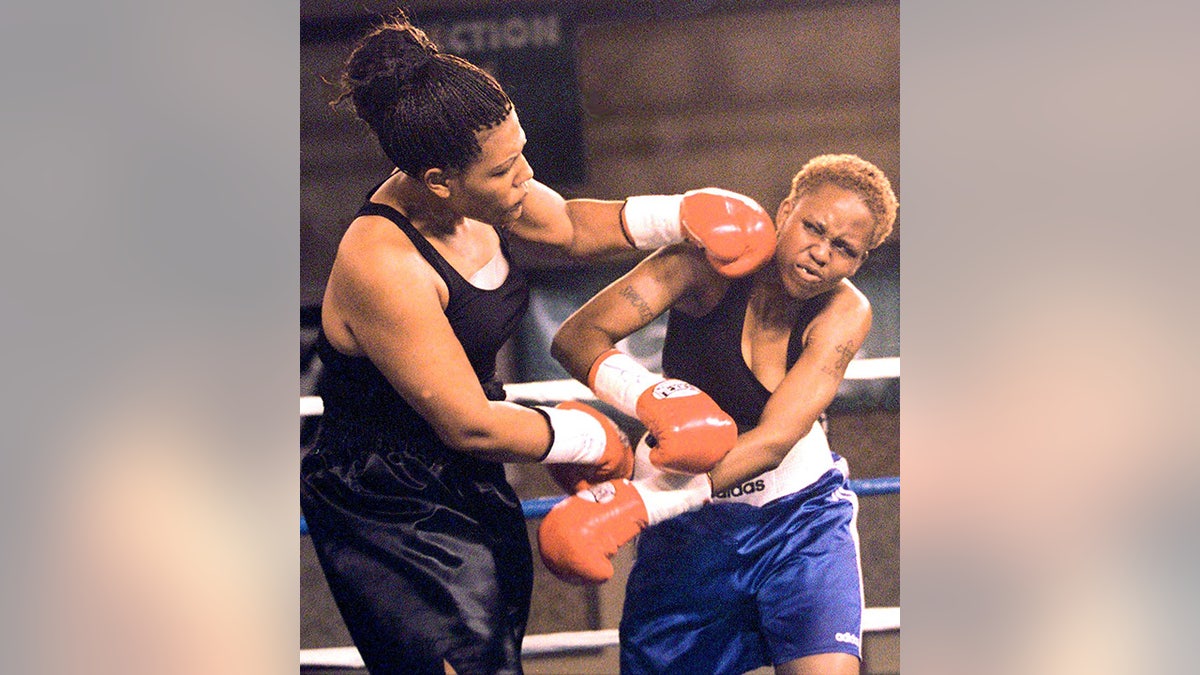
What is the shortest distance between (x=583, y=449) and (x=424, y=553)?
0.30m

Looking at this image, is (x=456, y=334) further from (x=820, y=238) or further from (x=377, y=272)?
(x=820, y=238)

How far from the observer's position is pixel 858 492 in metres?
1.78

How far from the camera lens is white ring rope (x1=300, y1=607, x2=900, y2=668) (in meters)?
1.77

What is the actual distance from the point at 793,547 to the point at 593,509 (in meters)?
0.35

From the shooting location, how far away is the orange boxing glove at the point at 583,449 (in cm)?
165

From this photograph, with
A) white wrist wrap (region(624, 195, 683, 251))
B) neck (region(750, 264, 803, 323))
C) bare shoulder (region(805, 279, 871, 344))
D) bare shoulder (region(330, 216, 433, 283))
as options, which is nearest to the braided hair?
bare shoulder (region(330, 216, 433, 283))

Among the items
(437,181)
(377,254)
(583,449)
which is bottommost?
(583,449)

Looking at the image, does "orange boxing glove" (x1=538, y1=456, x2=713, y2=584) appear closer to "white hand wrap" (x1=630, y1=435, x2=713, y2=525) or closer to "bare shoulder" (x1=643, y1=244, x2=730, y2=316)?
"white hand wrap" (x1=630, y1=435, x2=713, y2=525)

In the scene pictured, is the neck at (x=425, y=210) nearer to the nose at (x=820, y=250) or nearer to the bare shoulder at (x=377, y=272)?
the bare shoulder at (x=377, y=272)

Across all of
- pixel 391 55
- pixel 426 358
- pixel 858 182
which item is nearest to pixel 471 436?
pixel 426 358

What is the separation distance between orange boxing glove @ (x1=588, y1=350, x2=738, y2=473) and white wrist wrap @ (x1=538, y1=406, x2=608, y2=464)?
0.27ft

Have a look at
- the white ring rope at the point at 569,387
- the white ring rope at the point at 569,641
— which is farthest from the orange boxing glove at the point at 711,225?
the white ring rope at the point at 569,641
